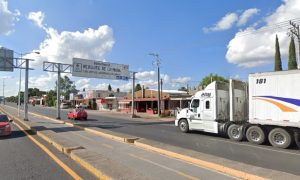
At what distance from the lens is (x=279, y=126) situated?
1619 centimetres

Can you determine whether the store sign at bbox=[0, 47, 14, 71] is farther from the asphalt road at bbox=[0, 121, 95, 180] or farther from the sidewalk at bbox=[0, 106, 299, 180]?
the sidewalk at bbox=[0, 106, 299, 180]

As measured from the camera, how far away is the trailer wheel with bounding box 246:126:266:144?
55.0ft

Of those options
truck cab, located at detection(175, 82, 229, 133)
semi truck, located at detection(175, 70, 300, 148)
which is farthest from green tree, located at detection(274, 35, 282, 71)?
semi truck, located at detection(175, 70, 300, 148)

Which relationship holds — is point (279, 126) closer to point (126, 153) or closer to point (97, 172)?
point (126, 153)

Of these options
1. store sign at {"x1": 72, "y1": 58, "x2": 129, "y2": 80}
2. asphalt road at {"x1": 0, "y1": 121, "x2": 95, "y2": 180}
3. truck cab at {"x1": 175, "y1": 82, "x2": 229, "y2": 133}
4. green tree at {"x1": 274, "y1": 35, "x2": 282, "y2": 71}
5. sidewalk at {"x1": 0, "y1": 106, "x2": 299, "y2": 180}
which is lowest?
asphalt road at {"x1": 0, "y1": 121, "x2": 95, "y2": 180}

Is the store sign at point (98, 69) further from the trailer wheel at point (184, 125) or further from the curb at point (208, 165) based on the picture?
the curb at point (208, 165)

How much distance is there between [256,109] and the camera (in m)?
17.1

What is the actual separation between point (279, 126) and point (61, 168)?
1111 cm

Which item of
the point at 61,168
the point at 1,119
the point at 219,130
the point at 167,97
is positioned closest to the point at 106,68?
the point at 167,97

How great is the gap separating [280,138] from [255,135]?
152cm

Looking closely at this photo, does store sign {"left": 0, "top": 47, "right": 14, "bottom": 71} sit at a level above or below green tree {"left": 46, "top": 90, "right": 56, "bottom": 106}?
above

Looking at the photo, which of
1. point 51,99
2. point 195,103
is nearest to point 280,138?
point 195,103

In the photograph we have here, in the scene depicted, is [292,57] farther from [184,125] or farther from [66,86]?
[66,86]

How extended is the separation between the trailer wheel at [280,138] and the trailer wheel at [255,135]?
54 cm
